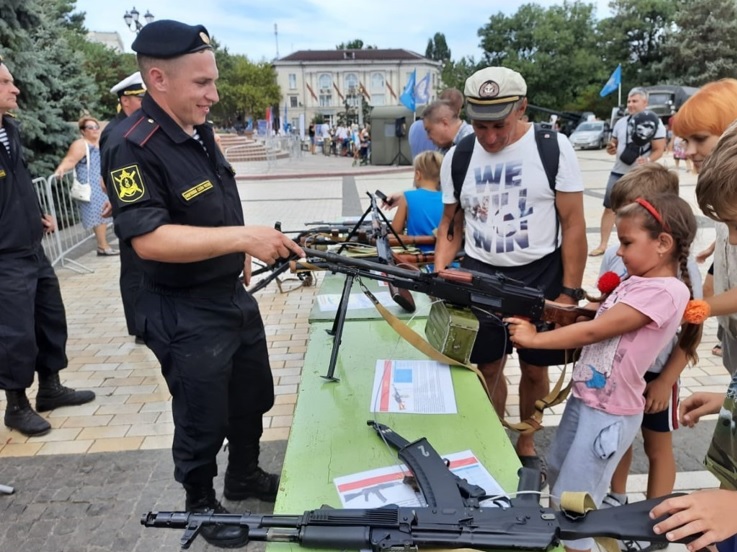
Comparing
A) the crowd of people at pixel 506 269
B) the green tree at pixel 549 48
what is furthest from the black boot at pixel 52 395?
the green tree at pixel 549 48

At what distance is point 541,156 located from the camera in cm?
247

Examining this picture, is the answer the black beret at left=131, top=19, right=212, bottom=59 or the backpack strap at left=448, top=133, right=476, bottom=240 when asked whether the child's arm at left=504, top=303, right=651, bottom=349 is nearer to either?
the backpack strap at left=448, top=133, right=476, bottom=240

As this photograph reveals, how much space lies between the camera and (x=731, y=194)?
1262mm

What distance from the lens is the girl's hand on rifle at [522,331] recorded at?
6.61ft

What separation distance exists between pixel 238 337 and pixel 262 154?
28132mm

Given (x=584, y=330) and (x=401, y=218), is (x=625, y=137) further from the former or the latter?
(x=584, y=330)

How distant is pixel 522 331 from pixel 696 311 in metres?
0.59

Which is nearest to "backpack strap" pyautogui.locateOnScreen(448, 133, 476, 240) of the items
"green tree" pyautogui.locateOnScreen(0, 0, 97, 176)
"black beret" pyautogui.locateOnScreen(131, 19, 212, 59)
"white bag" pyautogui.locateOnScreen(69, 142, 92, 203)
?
"black beret" pyautogui.locateOnScreen(131, 19, 212, 59)

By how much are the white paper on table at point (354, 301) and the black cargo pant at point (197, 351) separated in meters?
0.94

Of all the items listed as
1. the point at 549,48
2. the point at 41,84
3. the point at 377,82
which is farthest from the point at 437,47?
the point at 41,84

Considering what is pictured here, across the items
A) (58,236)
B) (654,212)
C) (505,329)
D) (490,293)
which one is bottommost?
(58,236)

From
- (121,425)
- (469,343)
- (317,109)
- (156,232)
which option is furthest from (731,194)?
(317,109)

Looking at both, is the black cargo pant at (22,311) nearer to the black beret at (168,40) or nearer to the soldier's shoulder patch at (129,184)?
the soldier's shoulder patch at (129,184)

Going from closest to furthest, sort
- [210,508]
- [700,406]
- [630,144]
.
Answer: [700,406], [210,508], [630,144]
